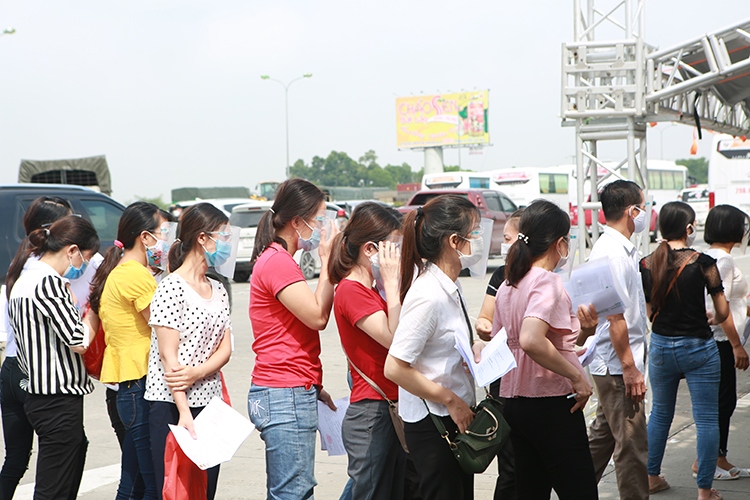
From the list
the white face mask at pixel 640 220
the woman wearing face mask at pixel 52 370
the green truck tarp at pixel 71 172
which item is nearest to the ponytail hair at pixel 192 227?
Answer: the woman wearing face mask at pixel 52 370

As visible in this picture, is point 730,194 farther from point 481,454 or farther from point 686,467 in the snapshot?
point 481,454

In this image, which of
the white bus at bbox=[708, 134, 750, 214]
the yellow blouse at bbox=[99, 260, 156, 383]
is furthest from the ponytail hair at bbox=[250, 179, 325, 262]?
the white bus at bbox=[708, 134, 750, 214]

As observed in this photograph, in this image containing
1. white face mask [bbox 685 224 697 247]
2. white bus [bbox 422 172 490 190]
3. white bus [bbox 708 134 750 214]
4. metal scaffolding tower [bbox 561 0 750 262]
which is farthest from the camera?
white bus [bbox 422 172 490 190]

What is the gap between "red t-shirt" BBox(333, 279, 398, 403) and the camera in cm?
347

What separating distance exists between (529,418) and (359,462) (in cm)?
72

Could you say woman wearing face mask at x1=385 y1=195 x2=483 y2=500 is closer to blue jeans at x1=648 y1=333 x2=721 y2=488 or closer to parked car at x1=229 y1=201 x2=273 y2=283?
blue jeans at x1=648 y1=333 x2=721 y2=488

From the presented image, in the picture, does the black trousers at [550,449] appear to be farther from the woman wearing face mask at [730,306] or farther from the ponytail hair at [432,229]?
the woman wearing face mask at [730,306]

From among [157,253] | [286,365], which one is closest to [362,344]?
[286,365]

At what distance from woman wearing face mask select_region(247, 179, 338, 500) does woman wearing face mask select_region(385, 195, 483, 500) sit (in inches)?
19.8

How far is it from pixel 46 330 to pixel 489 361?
2156 millimetres

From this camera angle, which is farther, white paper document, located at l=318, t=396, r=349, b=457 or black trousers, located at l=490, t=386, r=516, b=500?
black trousers, located at l=490, t=386, r=516, b=500

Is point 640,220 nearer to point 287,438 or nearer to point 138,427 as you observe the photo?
point 287,438

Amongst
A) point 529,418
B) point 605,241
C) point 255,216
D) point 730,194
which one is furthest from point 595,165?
point 730,194

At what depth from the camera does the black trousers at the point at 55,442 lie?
400cm
